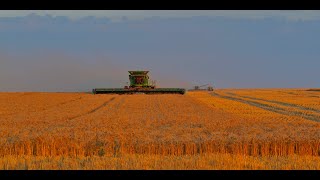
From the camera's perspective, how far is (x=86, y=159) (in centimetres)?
1181

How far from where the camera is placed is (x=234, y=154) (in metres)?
12.8

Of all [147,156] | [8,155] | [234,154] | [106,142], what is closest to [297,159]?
[234,154]

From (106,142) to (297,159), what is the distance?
5.05 metres
